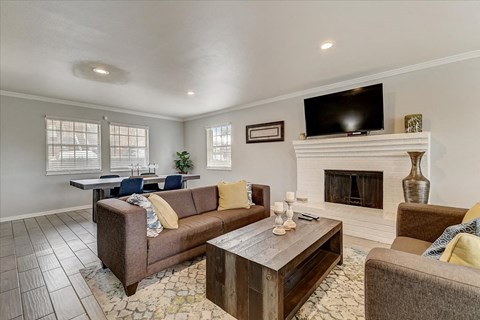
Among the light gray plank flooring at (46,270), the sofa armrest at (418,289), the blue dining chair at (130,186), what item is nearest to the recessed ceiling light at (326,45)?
the sofa armrest at (418,289)

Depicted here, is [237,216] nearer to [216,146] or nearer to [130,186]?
[130,186]

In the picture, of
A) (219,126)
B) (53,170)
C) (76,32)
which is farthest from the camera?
(219,126)

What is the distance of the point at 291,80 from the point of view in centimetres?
361

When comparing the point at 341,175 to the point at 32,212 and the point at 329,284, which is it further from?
the point at 32,212

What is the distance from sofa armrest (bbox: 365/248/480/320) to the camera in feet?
2.71

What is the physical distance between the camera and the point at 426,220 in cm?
191

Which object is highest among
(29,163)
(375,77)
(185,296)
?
(375,77)

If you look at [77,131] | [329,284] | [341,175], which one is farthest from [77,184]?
[341,175]

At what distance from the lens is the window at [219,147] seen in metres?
5.78

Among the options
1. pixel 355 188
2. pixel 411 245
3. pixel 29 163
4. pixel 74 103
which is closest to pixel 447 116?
pixel 355 188

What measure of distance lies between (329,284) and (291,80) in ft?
9.78

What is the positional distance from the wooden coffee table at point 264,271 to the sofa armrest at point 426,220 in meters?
0.64

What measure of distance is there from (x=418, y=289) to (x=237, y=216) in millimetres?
2156

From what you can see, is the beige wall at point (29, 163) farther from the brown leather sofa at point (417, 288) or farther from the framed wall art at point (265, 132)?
the brown leather sofa at point (417, 288)
